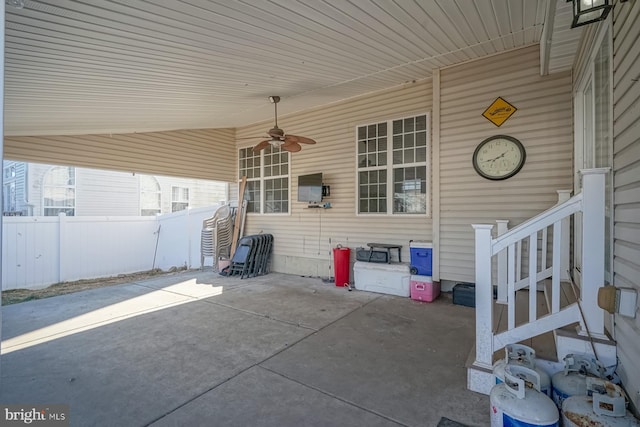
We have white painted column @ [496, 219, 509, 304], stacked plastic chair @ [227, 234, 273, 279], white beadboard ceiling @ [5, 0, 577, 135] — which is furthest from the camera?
stacked plastic chair @ [227, 234, 273, 279]

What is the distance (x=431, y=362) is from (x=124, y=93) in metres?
4.72

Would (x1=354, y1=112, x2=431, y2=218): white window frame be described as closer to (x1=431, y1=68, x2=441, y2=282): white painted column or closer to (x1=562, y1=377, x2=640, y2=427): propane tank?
(x1=431, y1=68, x2=441, y2=282): white painted column

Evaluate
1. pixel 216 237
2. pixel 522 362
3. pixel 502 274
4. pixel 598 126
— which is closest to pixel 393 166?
pixel 502 274

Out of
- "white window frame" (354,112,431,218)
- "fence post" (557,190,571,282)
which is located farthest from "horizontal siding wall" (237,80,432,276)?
"fence post" (557,190,571,282)

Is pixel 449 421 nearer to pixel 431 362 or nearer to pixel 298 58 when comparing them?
pixel 431 362

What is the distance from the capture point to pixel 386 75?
5043 mm

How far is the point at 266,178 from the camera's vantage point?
7.79 m

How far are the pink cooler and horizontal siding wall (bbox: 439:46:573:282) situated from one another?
0.94 ft

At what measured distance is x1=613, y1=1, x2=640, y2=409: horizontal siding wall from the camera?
1.83 meters

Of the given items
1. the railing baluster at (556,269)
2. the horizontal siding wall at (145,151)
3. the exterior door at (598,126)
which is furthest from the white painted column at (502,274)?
the horizontal siding wall at (145,151)

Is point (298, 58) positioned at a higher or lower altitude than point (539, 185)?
higher

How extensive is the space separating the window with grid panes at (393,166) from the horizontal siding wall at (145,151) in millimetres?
3844

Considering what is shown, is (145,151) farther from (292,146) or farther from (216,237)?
(292,146)

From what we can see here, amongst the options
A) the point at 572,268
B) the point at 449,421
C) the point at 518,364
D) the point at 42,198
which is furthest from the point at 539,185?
the point at 42,198
